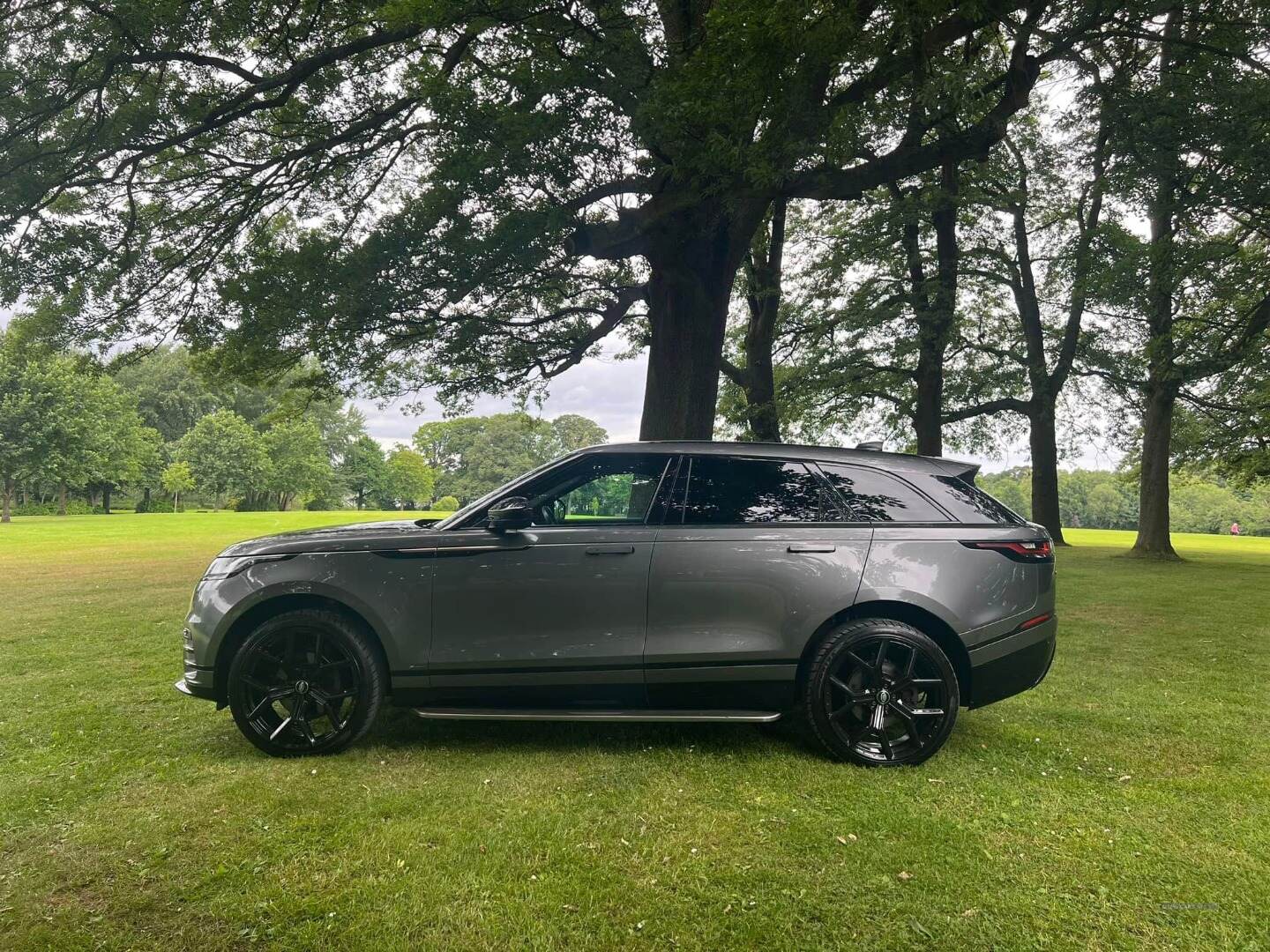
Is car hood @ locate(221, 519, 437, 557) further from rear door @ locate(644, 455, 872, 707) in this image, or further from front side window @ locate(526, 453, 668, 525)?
rear door @ locate(644, 455, 872, 707)

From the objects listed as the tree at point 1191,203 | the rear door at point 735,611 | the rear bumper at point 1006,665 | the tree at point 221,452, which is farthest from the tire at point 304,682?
the tree at point 221,452

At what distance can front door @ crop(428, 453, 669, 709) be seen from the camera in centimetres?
359

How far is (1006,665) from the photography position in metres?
3.70

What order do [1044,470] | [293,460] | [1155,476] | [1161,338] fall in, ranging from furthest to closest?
[293,460] < [1044,470] < [1155,476] < [1161,338]

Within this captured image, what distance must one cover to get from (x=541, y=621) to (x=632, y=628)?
50 centimetres

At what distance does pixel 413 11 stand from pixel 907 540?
5.77 meters

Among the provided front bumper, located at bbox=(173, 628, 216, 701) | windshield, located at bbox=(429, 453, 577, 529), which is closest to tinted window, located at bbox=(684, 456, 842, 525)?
windshield, located at bbox=(429, 453, 577, 529)

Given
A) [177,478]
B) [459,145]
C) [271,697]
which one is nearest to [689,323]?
[459,145]

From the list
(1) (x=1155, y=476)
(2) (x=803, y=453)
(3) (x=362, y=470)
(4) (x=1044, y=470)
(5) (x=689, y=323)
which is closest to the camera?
(2) (x=803, y=453)

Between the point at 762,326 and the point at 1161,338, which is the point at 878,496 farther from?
the point at 1161,338

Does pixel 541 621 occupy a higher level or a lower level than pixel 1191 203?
lower

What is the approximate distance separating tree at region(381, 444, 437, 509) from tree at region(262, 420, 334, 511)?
26.4ft

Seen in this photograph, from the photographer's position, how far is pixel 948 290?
1681 cm

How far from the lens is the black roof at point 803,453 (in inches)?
156
